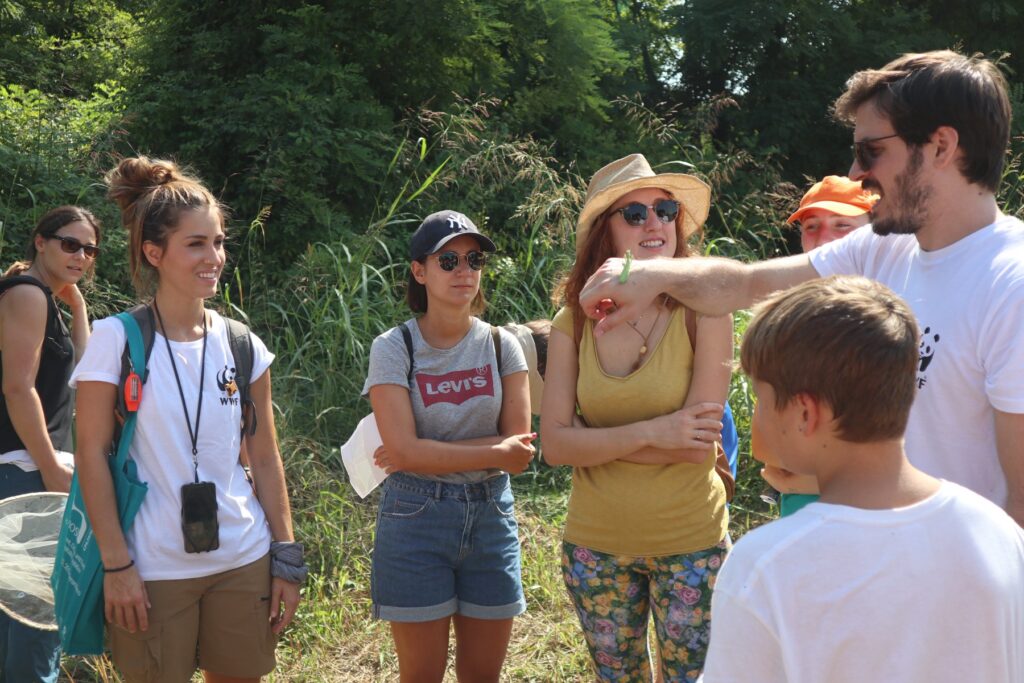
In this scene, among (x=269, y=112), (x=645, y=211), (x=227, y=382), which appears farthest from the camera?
(x=269, y=112)

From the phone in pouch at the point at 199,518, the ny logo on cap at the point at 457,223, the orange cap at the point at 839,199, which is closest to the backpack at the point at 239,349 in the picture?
the phone in pouch at the point at 199,518

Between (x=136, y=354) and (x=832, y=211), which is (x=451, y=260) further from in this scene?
(x=832, y=211)

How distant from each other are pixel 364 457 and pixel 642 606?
3.93ft

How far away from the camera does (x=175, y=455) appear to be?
2857mm

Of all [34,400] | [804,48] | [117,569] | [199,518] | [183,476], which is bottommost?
[117,569]

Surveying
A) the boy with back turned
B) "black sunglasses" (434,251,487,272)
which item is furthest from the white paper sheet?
the boy with back turned

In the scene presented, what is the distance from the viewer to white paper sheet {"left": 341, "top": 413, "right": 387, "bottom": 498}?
3.57 metres

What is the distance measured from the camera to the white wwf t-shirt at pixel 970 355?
1961 millimetres

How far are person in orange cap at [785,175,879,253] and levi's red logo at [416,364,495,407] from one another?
1.52 meters

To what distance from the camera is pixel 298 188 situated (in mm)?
8188

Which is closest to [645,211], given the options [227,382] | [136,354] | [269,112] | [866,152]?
[866,152]

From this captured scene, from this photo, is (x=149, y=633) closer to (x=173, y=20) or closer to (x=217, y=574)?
(x=217, y=574)

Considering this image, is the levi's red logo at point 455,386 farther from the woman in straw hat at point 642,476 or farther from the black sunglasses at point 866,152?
the black sunglasses at point 866,152

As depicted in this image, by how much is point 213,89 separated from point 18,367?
228 inches
